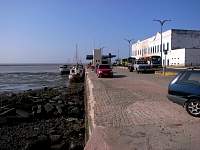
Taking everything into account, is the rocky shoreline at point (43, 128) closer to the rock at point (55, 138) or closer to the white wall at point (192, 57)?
the rock at point (55, 138)

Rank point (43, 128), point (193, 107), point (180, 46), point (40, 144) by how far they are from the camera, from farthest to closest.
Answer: point (180, 46) → point (43, 128) → point (40, 144) → point (193, 107)

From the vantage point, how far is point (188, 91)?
36.4ft

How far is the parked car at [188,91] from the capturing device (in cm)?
1084

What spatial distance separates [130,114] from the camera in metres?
11.4

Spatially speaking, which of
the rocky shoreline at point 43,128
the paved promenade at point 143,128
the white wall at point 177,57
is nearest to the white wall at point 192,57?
the white wall at point 177,57

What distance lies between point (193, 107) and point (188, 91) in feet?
1.76

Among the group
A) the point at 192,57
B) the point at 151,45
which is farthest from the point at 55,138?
the point at 151,45

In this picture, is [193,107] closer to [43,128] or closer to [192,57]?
[43,128]

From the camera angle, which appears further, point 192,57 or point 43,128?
point 192,57

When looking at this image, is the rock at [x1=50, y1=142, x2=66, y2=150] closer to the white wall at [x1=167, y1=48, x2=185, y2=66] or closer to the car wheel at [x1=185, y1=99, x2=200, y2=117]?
the car wheel at [x1=185, y1=99, x2=200, y2=117]

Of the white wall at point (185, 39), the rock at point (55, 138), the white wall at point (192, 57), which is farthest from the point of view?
the white wall at point (185, 39)

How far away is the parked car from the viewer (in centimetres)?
1084

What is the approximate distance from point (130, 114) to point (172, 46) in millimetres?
70482

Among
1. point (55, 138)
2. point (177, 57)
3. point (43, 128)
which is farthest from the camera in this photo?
point (177, 57)
